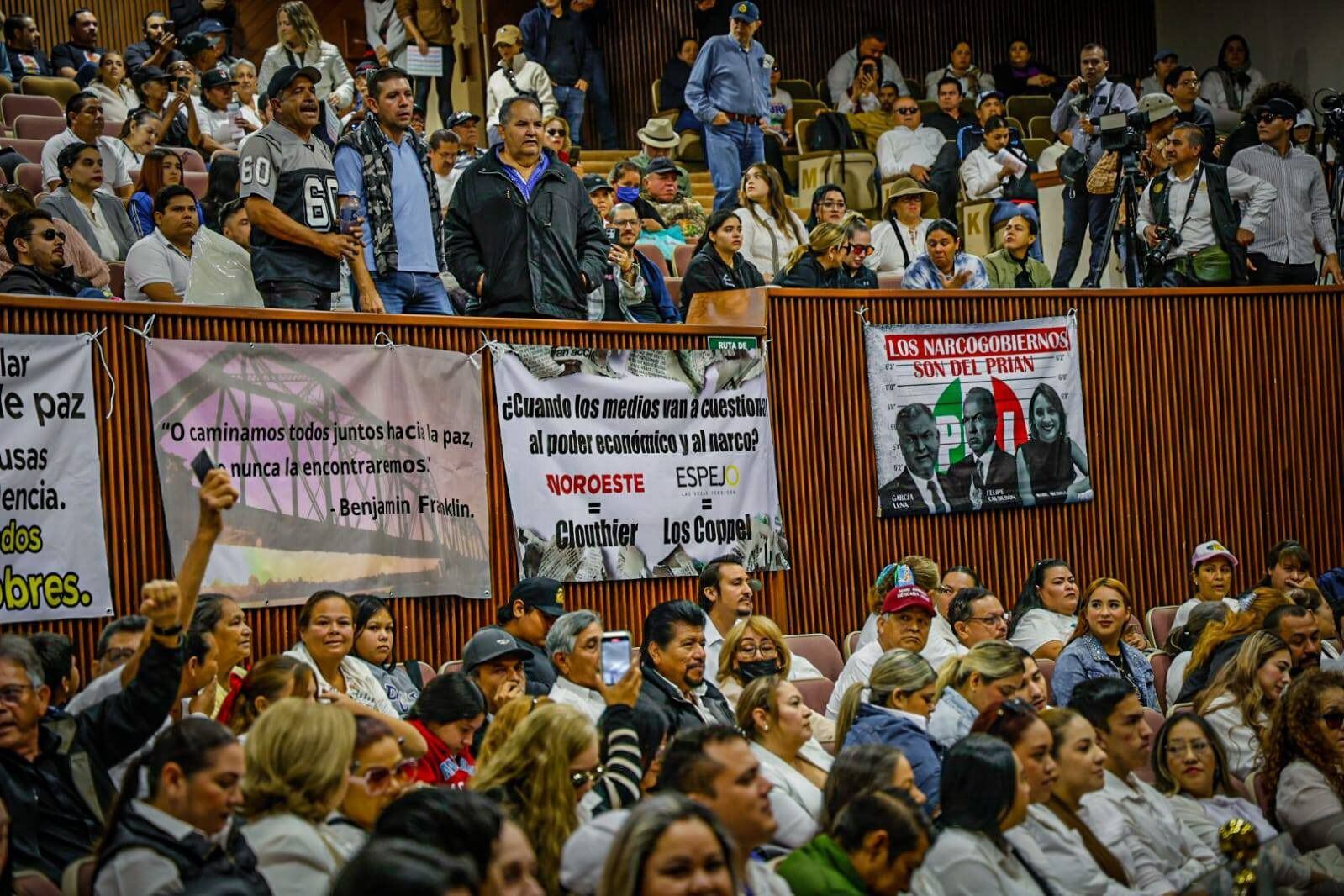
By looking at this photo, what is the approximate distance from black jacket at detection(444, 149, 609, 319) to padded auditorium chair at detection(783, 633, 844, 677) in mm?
1819

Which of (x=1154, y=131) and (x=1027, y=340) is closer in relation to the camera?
(x=1027, y=340)

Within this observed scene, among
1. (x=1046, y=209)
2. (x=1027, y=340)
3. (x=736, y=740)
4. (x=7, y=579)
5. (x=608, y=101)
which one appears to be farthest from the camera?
(x=608, y=101)

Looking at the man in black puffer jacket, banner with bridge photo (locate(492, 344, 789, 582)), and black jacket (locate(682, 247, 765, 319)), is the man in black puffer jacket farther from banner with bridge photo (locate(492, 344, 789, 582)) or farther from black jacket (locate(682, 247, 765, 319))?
black jacket (locate(682, 247, 765, 319))

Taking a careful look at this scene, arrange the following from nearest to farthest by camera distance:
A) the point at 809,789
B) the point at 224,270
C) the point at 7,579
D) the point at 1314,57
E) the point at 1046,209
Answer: the point at 809,789
the point at 7,579
the point at 224,270
the point at 1046,209
the point at 1314,57

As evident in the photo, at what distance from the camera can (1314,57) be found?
618 inches

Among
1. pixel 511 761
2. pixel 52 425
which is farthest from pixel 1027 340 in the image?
pixel 511 761

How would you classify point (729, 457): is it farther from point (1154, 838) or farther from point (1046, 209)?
point (1046, 209)

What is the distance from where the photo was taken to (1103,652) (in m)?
6.82

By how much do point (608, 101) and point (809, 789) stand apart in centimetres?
1063

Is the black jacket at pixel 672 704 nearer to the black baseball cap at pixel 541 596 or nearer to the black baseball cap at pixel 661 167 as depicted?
the black baseball cap at pixel 541 596

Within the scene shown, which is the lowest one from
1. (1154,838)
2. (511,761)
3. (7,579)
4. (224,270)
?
(1154,838)

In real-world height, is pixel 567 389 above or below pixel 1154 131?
below

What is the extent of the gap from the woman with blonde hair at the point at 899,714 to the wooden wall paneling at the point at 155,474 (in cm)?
215

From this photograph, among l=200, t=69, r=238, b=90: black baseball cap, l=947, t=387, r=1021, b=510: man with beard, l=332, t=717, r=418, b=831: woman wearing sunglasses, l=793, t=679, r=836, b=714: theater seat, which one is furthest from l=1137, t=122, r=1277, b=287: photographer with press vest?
l=332, t=717, r=418, b=831: woman wearing sunglasses
